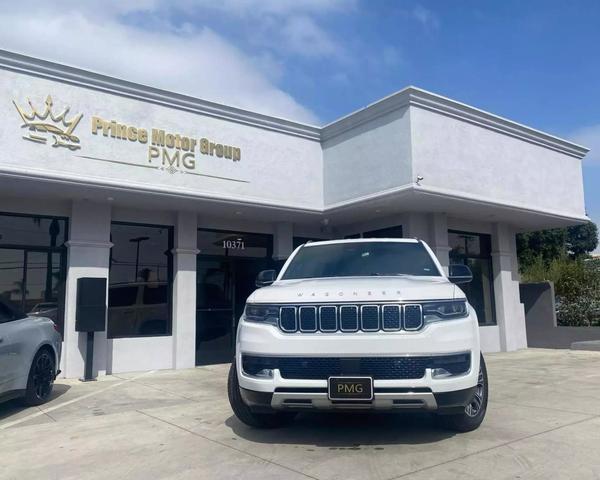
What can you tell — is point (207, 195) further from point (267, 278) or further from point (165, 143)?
point (267, 278)

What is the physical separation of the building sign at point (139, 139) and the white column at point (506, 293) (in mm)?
7593

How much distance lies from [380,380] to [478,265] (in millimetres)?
10944

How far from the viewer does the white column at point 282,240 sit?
1320cm

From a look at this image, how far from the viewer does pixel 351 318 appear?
14.7 feet

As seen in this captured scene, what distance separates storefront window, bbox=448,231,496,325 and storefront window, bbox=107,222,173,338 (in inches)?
281

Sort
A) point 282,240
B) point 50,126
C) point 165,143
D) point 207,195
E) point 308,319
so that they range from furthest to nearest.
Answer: point 282,240 → point 207,195 → point 165,143 → point 50,126 → point 308,319

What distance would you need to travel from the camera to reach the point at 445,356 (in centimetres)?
430

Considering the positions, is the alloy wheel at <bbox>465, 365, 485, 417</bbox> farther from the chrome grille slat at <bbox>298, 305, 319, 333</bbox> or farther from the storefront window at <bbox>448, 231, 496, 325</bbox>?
the storefront window at <bbox>448, 231, 496, 325</bbox>

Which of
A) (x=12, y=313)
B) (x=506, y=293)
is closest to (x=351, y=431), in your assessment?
(x=12, y=313)

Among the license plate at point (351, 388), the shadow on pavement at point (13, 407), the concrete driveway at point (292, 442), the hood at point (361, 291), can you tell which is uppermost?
the hood at point (361, 291)

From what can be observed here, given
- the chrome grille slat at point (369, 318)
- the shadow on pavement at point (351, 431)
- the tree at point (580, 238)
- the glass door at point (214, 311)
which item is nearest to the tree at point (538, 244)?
the tree at point (580, 238)

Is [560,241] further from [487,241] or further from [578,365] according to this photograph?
[578,365]

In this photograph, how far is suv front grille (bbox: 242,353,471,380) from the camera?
4.27m

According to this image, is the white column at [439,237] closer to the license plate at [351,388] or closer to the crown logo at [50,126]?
the crown logo at [50,126]
